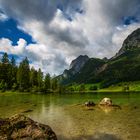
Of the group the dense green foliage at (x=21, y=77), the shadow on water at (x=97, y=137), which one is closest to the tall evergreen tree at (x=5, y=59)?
the dense green foliage at (x=21, y=77)

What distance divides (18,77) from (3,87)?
73.2ft

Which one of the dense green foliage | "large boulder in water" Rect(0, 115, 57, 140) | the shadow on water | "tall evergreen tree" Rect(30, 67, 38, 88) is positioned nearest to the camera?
"large boulder in water" Rect(0, 115, 57, 140)

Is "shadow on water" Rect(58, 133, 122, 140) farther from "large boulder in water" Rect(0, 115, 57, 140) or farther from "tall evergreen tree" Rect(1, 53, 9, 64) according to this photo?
"tall evergreen tree" Rect(1, 53, 9, 64)

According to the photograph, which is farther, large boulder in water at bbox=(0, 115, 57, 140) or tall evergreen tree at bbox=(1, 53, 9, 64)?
tall evergreen tree at bbox=(1, 53, 9, 64)

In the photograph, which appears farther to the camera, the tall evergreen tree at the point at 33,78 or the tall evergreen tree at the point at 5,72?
the tall evergreen tree at the point at 33,78

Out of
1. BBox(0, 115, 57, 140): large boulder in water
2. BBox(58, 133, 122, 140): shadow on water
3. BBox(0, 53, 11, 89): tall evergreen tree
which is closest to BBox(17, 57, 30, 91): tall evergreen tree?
BBox(0, 53, 11, 89): tall evergreen tree

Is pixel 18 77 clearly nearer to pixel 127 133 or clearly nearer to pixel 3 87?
pixel 3 87

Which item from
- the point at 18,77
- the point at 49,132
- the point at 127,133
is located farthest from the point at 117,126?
the point at 18,77

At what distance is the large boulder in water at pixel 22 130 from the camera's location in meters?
19.1

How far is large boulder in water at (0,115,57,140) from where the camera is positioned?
19.1 metres

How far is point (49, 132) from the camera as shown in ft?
66.3

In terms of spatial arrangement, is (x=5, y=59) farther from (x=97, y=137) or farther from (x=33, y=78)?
(x=97, y=137)

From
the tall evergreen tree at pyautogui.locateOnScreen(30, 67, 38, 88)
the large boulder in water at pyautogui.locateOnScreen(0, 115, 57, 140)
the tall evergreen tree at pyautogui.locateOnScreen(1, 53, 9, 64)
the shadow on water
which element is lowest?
the shadow on water

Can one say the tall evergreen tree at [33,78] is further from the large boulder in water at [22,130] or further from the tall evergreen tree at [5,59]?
the large boulder in water at [22,130]
